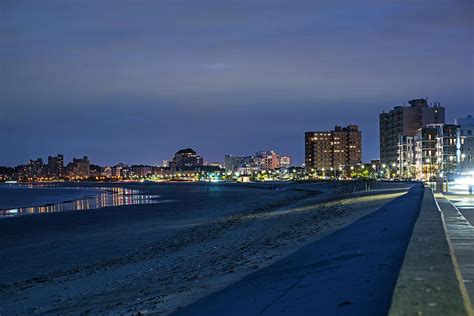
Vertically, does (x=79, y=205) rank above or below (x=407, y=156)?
below

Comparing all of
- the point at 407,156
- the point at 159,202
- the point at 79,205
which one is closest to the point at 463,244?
the point at 79,205

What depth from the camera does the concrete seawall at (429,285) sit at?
6.09 m

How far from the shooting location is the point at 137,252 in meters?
24.4

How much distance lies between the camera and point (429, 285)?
7.19m

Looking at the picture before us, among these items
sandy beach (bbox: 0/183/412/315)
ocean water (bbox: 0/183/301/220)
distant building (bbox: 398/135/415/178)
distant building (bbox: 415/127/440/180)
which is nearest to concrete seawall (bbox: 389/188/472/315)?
sandy beach (bbox: 0/183/412/315)

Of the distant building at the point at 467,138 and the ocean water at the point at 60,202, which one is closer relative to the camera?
the ocean water at the point at 60,202

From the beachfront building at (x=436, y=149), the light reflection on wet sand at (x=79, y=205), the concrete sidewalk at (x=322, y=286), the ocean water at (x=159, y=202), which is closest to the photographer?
the concrete sidewalk at (x=322, y=286)

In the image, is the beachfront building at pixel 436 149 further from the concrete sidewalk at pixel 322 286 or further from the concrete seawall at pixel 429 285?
the concrete seawall at pixel 429 285

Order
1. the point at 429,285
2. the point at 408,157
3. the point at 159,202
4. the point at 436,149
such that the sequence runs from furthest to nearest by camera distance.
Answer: the point at 408,157 < the point at 436,149 < the point at 159,202 < the point at 429,285

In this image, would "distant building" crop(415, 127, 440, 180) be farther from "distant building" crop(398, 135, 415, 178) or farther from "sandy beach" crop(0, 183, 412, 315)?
"sandy beach" crop(0, 183, 412, 315)

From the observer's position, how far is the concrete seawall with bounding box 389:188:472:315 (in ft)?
20.0

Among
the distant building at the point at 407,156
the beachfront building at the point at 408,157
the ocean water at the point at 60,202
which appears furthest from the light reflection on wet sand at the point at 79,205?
the distant building at the point at 407,156

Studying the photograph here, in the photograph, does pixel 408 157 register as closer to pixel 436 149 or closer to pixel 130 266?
pixel 436 149

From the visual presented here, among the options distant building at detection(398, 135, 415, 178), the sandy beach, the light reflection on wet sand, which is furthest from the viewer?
distant building at detection(398, 135, 415, 178)
